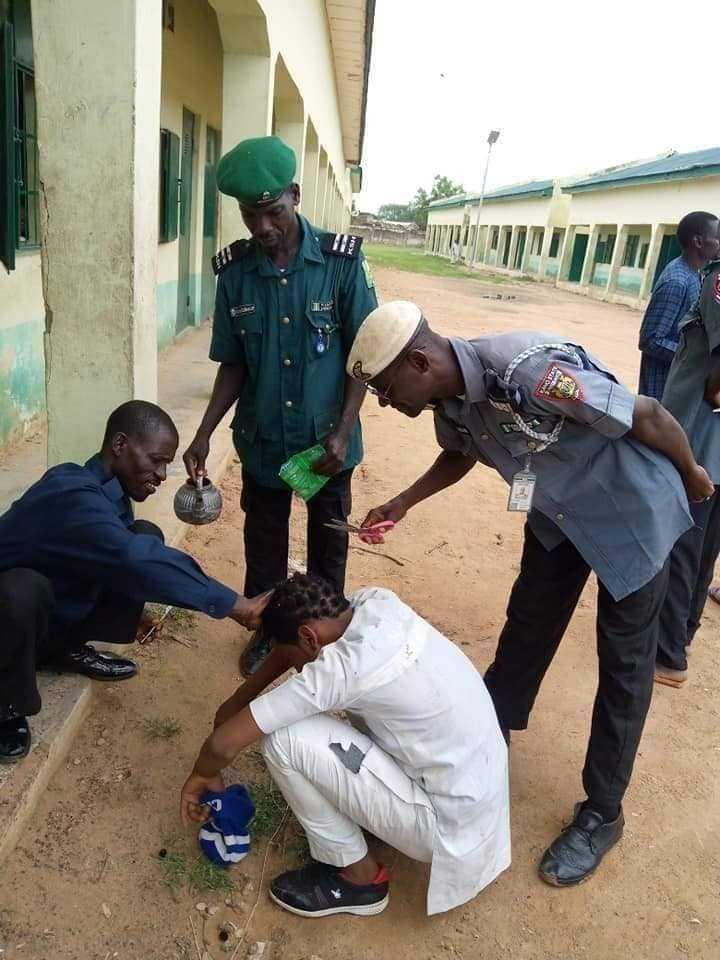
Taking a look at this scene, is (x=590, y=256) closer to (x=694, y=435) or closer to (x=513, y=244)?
(x=513, y=244)

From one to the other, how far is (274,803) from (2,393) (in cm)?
331

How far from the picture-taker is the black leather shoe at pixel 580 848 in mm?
2223

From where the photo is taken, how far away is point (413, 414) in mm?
1896

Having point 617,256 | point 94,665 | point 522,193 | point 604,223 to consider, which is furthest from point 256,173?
point 522,193

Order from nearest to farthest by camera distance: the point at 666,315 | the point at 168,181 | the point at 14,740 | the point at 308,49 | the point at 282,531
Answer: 1. the point at 14,740
2. the point at 282,531
3. the point at 666,315
4. the point at 168,181
5. the point at 308,49

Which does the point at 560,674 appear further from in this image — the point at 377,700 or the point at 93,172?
the point at 93,172

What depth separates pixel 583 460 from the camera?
2006mm

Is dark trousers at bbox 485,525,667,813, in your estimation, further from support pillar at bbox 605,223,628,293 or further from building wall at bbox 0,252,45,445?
support pillar at bbox 605,223,628,293

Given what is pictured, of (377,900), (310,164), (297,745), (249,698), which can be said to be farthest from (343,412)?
(310,164)

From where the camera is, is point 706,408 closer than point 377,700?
No

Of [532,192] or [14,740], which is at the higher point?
[532,192]

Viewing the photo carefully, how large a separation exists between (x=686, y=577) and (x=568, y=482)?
1469 mm

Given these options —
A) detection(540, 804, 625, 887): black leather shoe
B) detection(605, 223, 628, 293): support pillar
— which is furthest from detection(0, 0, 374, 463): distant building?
detection(605, 223, 628, 293): support pillar

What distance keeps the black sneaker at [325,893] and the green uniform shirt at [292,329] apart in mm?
1341
